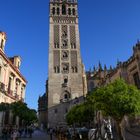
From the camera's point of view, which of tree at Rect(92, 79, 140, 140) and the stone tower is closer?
tree at Rect(92, 79, 140, 140)

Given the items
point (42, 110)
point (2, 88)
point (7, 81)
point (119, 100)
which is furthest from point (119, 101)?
point (42, 110)

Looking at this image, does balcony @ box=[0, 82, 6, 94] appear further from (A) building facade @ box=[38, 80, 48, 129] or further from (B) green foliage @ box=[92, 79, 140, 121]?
(A) building facade @ box=[38, 80, 48, 129]

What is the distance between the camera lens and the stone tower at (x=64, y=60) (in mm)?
53375

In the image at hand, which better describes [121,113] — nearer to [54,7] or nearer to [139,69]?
[139,69]

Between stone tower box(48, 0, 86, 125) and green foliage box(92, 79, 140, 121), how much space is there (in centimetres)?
3151

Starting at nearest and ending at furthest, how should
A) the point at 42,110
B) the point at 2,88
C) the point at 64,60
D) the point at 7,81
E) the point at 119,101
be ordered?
the point at 119,101 → the point at 2,88 → the point at 7,81 → the point at 64,60 → the point at 42,110

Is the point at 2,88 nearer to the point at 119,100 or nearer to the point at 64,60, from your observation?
the point at 119,100

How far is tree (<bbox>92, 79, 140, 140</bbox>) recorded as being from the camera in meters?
20.2

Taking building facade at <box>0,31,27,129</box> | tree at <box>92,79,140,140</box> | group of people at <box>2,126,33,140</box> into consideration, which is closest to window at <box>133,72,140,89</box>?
tree at <box>92,79,140,140</box>

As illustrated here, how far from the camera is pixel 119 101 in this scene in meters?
20.2

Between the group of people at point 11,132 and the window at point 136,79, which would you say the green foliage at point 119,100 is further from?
the window at point 136,79

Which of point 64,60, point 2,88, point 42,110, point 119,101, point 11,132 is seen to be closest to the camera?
point 119,101

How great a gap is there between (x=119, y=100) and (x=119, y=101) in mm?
107

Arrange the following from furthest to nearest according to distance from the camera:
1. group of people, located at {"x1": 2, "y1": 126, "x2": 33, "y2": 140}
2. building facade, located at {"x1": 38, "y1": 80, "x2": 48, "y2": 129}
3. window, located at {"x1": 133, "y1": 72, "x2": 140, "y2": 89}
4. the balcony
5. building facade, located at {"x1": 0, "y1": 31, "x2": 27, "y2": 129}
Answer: building facade, located at {"x1": 38, "y1": 80, "x2": 48, "y2": 129} → window, located at {"x1": 133, "y1": 72, "x2": 140, "y2": 89} → building facade, located at {"x1": 0, "y1": 31, "x2": 27, "y2": 129} → the balcony → group of people, located at {"x1": 2, "y1": 126, "x2": 33, "y2": 140}
